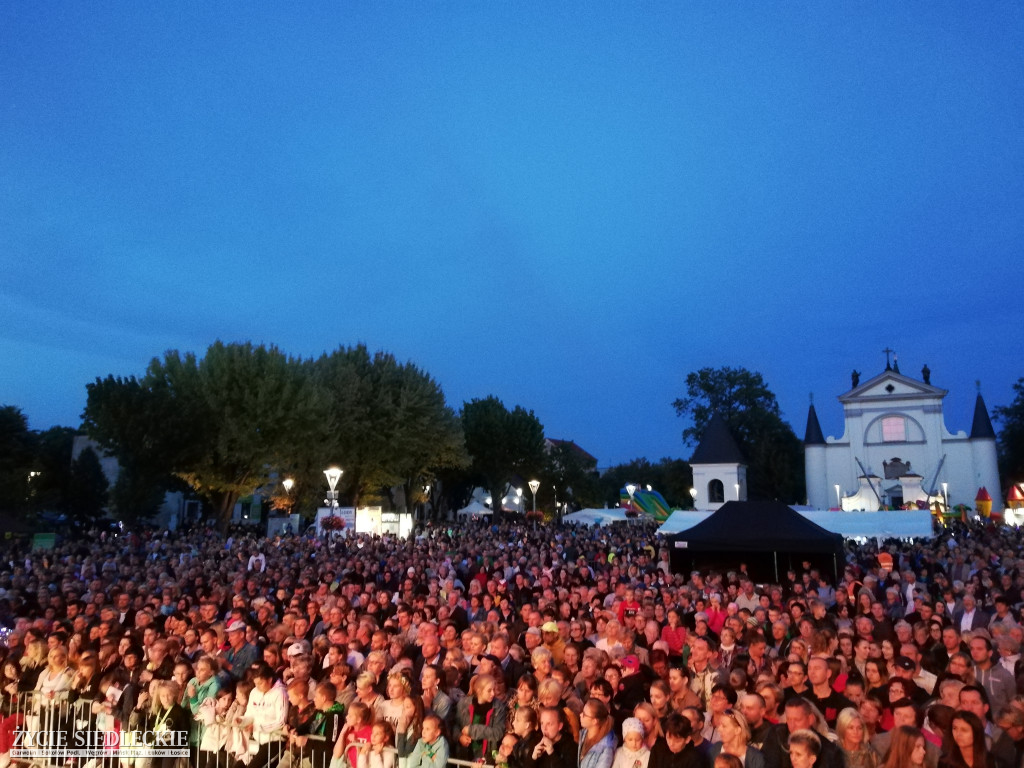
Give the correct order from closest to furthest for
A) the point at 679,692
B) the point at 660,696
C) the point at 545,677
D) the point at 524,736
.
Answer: the point at 524,736
the point at 660,696
the point at 679,692
the point at 545,677

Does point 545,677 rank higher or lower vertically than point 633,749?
higher

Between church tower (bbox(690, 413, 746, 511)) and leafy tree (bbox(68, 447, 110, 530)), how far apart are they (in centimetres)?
3708

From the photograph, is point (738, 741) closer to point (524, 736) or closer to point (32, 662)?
point (524, 736)

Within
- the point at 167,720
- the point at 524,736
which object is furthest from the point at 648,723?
the point at 167,720

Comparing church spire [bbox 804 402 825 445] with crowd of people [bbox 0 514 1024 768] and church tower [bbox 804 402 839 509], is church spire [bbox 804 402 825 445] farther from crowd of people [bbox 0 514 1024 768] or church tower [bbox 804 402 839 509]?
crowd of people [bbox 0 514 1024 768]

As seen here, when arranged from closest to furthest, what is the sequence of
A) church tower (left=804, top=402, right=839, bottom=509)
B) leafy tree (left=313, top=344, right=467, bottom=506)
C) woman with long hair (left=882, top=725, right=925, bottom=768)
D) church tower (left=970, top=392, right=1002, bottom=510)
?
woman with long hair (left=882, top=725, right=925, bottom=768) < leafy tree (left=313, top=344, right=467, bottom=506) < church tower (left=970, top=392, right=1002, bottom=510) < church tower (left=804, top=402, right=839, bottom=509)

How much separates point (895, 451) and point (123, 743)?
188 feet

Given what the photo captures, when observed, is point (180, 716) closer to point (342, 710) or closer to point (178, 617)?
point (342, 710)

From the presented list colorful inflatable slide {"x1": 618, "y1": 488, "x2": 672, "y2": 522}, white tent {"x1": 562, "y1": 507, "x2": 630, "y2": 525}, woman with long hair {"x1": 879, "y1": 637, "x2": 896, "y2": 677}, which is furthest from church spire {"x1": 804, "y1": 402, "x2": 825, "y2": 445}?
woman with long hair {"x1": 879, "y1": 637, "x2": 896, "y2": 677}

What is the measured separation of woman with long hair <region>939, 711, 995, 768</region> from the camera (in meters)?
4.34

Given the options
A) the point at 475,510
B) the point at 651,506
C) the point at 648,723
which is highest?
the point at 475,510

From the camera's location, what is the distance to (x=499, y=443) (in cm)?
5869

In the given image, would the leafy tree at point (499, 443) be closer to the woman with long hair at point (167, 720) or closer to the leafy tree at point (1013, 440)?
the leafy tree at point (1013, 440)

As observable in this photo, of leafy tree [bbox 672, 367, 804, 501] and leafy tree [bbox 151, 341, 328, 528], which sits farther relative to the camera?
leafy tree [bbox 672, 367, 804, 501]
